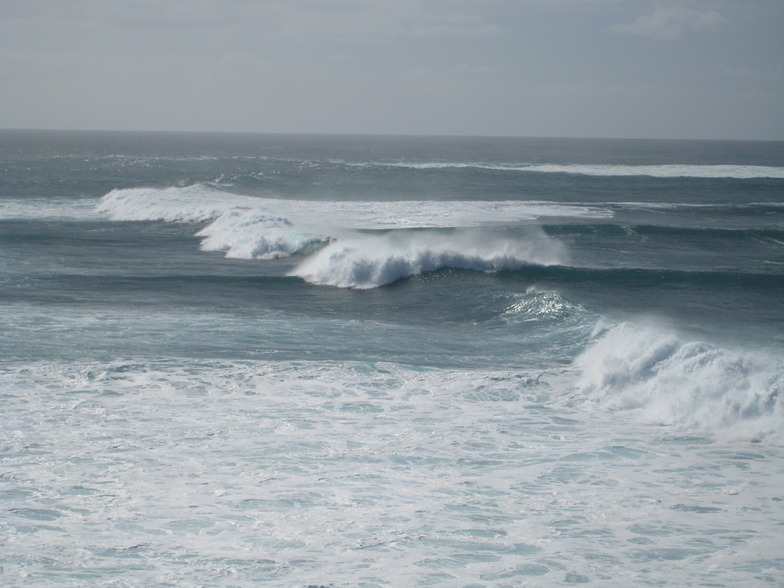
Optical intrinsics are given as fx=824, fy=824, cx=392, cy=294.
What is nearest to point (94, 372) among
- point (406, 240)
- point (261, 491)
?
point (261, 491)

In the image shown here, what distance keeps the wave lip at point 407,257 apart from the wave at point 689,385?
25.0 ft

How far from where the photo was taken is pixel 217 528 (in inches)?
275

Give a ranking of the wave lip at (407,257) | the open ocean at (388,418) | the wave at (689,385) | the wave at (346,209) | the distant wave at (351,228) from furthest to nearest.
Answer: the wave at (346,209) < the distant wave at (351,228) < the wave lip at (407,257) < the wave at (689,385) < the open ocean at (388,418)

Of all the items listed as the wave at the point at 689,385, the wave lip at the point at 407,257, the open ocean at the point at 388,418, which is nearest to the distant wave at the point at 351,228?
the wave lip at the point at 407,257

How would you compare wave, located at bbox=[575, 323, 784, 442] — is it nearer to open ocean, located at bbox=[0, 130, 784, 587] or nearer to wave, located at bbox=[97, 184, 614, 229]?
open ocean, located at bbox=[0, 130, 784, 587]

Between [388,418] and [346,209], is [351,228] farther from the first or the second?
[388,418]

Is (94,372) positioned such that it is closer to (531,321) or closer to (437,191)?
(531,321)

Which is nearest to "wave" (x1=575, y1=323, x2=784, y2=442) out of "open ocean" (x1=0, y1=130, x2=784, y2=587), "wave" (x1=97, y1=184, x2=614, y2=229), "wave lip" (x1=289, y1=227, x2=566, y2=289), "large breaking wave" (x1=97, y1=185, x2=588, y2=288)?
"open ocean" (x1=0, y1=130, x2=784, y2=587)

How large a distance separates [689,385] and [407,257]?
1014 centimetres

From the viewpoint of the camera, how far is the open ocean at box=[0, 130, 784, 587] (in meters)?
6.66

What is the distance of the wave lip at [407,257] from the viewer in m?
19.2

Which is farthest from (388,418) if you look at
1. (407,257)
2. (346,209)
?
(346,209)

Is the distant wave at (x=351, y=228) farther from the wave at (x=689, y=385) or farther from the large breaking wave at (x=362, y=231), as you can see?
the wave at (x=689, y=385)

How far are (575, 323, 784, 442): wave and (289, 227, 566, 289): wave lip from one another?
25.0 ft
